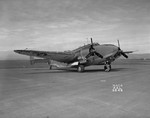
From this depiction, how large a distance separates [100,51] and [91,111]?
21374mm

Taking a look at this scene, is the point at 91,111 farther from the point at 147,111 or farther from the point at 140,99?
the point at 140,99

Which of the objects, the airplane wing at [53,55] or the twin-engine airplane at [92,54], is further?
the twin-engine airplane at [92,54]

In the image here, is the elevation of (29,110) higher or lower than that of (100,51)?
lower

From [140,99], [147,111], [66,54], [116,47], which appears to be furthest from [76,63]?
[147,111]

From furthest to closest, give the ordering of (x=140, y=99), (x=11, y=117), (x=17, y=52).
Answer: (x=17, y=52) < (x=140, y=99) < (x=11, y=117)

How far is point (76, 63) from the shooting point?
2767 cm

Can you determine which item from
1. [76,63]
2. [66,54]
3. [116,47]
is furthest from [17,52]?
[116,47]

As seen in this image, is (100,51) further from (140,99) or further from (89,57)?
(140,99)

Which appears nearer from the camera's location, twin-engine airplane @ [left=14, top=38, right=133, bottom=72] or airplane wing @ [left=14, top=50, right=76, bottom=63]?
airplane wing @ [left=14, top=50, right=76, bottom=63]

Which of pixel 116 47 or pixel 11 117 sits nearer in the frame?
pixel 11 117

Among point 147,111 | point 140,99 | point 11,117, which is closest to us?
point 11,117

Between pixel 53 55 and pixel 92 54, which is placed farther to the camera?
pixel 53 55

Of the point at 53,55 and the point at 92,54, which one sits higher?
the point at 53,55

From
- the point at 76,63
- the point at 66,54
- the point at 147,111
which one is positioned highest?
the point at 66,54
